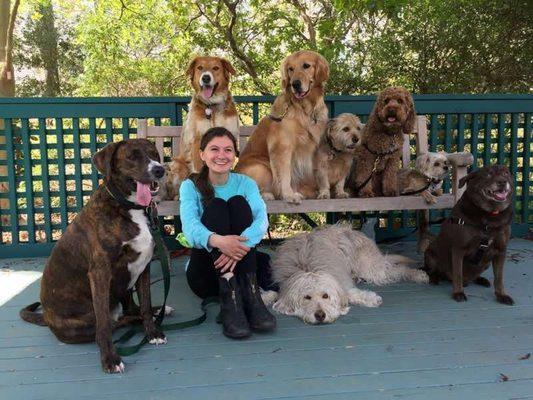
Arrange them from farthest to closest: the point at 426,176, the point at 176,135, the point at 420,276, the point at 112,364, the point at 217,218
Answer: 1. the point at 176,135
2. the point at 426,176
3. the point at 420,276
4. the point at 217,218
5. the point at 112,364

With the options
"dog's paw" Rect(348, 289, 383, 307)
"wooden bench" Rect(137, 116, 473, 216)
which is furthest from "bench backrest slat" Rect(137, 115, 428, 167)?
"dog's paw" Rect(348, 289, 383, 307)

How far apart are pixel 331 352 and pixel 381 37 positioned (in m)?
6.64

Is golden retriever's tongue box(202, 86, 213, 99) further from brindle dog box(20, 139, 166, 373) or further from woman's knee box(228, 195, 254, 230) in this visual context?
brindle dog box(20, 139, 166, 373)

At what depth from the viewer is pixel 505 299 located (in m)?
3.26

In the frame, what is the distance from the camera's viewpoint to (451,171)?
4336 mm

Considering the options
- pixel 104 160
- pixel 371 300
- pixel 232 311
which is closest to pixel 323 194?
pixel 371 300

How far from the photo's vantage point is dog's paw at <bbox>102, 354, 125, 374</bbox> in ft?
7.75

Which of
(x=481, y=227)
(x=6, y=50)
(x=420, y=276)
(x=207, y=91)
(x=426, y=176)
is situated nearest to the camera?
(x=481, y=227)

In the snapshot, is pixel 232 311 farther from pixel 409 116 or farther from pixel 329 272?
pixel 409 116

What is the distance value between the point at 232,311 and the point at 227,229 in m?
0.50

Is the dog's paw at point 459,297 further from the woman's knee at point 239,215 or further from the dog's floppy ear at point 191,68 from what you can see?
the dog's floppy ear at point 191,68

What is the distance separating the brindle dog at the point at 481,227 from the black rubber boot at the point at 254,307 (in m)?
1.38

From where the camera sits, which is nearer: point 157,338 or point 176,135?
point 157,338

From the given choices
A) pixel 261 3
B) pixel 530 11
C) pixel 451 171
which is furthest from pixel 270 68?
pixel 451 171
